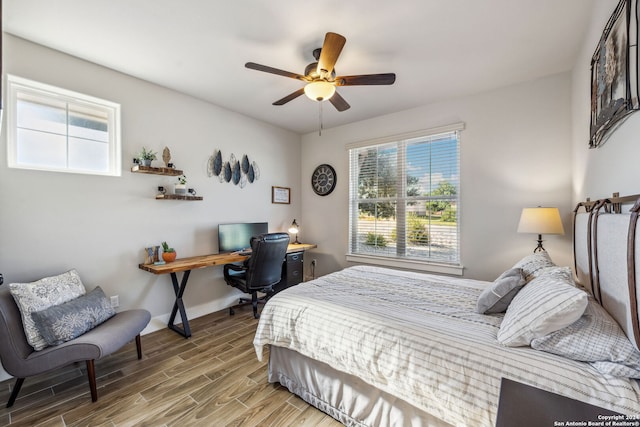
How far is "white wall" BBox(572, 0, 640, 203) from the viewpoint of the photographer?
1397 millimetres

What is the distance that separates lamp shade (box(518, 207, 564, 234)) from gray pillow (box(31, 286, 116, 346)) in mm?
3818

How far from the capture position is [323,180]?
475 cm

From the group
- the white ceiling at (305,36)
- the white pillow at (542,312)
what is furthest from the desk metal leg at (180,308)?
the white pillow at (542,312)

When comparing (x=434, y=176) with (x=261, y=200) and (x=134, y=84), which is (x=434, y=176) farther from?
(x=134, y=84)

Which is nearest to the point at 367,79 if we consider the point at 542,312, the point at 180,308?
the point at 542,312

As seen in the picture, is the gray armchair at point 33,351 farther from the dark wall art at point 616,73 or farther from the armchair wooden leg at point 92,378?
the dark wall art at point 616,73

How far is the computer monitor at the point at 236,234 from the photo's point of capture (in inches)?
146

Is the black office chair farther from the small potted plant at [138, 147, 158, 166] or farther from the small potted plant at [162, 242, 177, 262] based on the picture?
the small potted plant at [138, 147, 158, 166]

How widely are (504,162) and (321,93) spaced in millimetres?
2249

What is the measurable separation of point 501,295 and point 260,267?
7.89ft

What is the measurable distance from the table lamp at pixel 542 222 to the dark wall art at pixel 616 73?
927mm

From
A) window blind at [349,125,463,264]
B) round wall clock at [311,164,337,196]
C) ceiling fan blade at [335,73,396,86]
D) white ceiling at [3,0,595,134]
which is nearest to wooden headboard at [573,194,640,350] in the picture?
white ceiling at [3,0,595,134]

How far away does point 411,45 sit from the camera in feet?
7.97

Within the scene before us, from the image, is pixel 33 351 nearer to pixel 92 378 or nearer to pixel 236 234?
pixel 92 378
